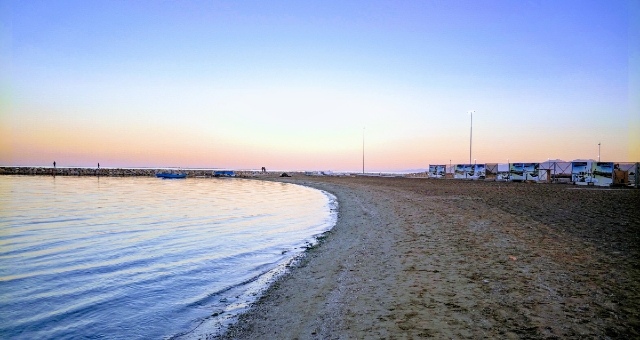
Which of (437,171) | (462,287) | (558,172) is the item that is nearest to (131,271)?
(462,287)

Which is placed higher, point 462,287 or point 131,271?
point 462,287

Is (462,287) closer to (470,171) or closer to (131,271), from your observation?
(131,271)

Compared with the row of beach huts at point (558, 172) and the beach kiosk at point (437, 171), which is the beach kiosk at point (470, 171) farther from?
the beach kiosk at point (437, 171)

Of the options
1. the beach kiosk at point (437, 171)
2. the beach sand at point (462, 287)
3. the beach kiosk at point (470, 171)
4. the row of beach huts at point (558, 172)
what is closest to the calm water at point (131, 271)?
the beach sand at point (462, 287)

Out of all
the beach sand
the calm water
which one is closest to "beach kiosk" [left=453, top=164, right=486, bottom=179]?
the beach sand

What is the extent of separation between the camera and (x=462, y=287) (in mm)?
7066

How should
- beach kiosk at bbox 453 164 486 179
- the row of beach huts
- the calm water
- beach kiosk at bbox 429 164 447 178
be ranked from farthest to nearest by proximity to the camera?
beach kiosk at bbox 429 164 447 178 < beach kiosk at bbox 453 164 486 179 < the row of beach huts < the calm water

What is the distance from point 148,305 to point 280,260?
4.46 metres

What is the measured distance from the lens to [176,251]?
39.5 ft

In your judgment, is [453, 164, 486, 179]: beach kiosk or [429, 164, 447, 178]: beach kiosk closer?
[453, 164, 486, 179]: beach kiosk

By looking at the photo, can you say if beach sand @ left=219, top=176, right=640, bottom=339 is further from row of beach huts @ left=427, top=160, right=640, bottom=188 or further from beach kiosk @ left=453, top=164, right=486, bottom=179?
beach kiosk @ left=453, top=164, right=486, bottom=179

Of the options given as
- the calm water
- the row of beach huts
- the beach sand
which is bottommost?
the calm water

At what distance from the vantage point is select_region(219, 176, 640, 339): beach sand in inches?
209

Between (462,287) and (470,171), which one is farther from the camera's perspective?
(470,171)
